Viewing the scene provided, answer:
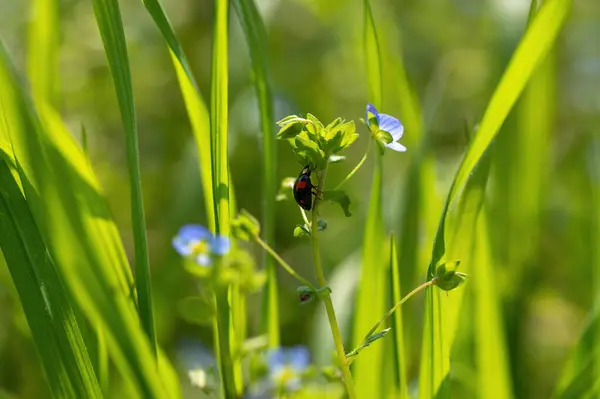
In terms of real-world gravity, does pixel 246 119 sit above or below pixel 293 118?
below

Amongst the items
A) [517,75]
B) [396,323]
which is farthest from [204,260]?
[517,75]

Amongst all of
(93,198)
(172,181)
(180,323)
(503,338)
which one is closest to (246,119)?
(172,181)

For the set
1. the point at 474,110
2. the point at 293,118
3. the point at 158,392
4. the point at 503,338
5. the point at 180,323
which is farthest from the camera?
the point at 474,110

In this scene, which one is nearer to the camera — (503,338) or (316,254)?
(316,254)

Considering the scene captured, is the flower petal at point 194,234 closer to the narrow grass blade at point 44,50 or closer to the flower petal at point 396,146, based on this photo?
the flower petal at point 396,146

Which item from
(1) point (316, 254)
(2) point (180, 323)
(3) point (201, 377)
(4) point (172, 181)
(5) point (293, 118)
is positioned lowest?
(2) point (180, 323)

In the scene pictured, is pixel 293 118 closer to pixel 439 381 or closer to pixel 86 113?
pixel 439 381
